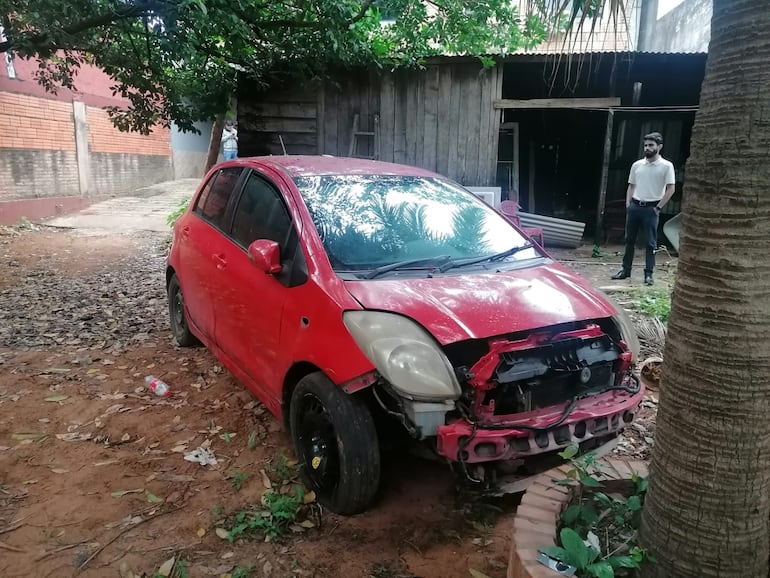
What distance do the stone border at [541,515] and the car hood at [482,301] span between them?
2.35 feet

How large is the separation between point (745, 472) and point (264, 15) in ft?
26.6

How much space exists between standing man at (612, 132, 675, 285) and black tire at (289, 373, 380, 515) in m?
5.94

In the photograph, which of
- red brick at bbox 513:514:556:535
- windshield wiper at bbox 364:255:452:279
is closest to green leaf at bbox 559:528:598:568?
red brick at bbox 513:514:556:535

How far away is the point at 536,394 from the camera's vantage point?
8.70ft

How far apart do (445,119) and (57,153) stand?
10.4 m

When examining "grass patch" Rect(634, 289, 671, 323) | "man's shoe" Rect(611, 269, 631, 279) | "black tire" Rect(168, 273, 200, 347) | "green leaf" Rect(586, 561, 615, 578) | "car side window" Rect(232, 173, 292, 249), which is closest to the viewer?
"green leaf" Rect(586, 561, 615, 578)

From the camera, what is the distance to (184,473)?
3.24m

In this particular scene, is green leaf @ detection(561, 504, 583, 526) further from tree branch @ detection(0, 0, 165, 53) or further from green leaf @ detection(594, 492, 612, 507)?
tree branch @ detection(0, 0, 165, 53)

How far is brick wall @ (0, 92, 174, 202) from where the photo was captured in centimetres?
1241

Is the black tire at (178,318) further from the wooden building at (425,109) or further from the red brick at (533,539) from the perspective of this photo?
the wooden building at (425,109)

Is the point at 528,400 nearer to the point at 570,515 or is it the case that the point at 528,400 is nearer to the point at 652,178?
the point at 570,515

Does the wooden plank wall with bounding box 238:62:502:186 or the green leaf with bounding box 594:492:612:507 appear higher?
the wooden plank wall with bounding box 238:62:502:186

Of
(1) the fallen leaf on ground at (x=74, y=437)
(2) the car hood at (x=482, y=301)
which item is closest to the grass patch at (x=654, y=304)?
(2) the car hood at (x=482, y=301)

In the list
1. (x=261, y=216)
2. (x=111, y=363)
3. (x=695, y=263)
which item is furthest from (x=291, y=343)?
(x=111, y=363)
